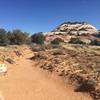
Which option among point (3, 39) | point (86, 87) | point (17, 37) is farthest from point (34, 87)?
point (17, 37)

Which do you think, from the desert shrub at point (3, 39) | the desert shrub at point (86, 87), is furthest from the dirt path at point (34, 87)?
the desert shrub at point (3, 39)

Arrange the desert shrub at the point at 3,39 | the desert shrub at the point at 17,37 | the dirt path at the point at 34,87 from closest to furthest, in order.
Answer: the dirt path at the point at 34,87 → the desert shrub at the point at 3,39 → the desert shrub at the point at 17,37

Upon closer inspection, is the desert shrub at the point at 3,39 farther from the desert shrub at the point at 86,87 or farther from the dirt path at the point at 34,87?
the desert shrub at the point at 86,87

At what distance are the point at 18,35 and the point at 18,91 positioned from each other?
40.4m

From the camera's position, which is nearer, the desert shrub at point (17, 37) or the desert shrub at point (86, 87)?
the desert shrub at point (86, 87)

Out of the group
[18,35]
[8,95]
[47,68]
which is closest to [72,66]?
[47,68]

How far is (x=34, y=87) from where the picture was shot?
2220 cm

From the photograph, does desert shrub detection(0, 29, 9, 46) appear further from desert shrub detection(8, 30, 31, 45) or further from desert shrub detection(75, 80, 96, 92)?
desert shrub detection(75, 80, 96, 92)

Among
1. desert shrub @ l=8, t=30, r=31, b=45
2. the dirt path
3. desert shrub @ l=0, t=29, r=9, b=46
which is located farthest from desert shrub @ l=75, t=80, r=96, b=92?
desert shrub @ l=8, t=30, r=31, b=45

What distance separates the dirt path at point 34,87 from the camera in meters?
19.5

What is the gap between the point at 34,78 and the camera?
2581 cm

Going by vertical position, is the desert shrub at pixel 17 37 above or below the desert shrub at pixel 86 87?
above

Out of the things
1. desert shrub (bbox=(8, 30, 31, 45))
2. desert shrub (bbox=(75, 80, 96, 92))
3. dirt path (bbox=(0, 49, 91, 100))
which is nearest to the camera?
dirt path (bbox=(0, 49, 91, 100))

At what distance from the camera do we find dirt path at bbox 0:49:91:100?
1952 centimetres
